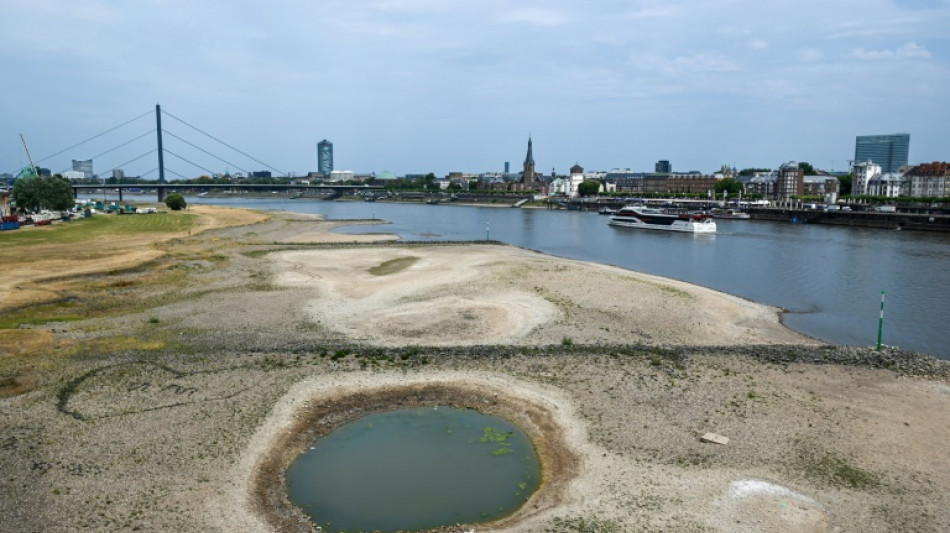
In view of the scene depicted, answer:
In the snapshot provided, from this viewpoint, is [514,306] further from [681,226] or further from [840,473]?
[681,226]

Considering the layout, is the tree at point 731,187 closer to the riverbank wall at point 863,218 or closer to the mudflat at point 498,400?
the riverbank wall at point 863,218

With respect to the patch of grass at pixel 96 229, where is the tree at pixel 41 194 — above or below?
above

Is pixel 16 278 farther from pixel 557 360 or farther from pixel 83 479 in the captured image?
pixel 557 360

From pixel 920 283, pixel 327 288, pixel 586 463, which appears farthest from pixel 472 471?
→ pixel 920 283

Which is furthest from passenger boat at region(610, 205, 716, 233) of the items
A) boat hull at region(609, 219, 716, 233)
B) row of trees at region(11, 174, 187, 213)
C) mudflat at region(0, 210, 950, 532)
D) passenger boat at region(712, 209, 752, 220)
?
row of trees at region(11, 174, 187, 213)

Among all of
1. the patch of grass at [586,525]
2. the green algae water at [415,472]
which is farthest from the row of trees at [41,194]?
the patch of grass at [586,525]

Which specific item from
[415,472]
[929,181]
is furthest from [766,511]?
[929,181]

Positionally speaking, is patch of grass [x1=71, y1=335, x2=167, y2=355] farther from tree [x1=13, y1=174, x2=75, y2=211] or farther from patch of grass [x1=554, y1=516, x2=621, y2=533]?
tree [x1=13, y1=174, x2=75, y2=211]
